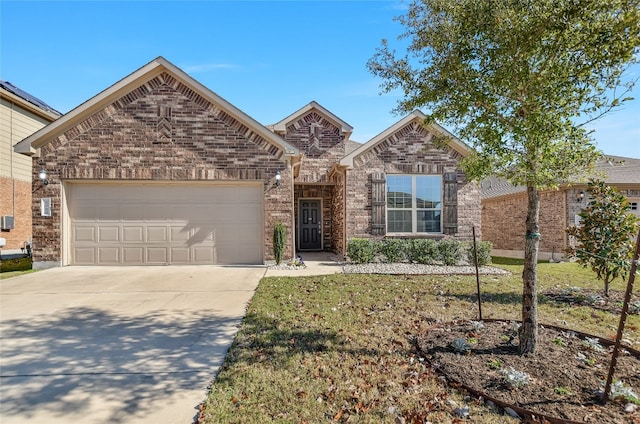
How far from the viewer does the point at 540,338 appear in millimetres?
4309

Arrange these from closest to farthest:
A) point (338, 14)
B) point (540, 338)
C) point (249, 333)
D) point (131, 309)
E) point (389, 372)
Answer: point (389, 372) < point (540, 338) < point (249, 333) < point (131, 309) < point (338, 14)

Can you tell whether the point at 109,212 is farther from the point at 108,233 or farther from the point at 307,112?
the point at 307,112

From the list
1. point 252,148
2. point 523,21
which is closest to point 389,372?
point 523,21

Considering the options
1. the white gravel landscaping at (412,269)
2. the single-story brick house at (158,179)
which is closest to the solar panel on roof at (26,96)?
the single-story brick house at (158,179)

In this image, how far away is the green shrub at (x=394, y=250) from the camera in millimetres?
10977

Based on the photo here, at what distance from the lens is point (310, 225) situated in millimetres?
15680

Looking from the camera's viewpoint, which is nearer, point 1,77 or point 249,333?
point 249,333

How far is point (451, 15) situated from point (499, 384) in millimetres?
4023

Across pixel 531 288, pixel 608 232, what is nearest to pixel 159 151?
pixel 531 288

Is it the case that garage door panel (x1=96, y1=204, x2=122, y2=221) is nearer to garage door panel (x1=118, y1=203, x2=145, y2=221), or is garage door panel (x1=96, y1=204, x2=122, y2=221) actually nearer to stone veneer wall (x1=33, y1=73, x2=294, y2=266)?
garage door panel (x1=118, y1=203, x2=145, y2=221)

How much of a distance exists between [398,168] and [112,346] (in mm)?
10018

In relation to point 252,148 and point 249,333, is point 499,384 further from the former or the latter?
point 252,148

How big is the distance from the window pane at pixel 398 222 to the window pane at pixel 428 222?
0.42 m

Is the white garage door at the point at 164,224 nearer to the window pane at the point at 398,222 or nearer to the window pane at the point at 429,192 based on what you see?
the window pane at the point at 398,222
